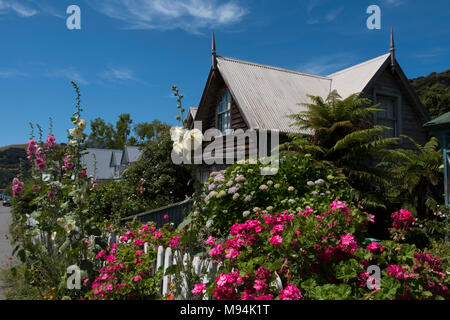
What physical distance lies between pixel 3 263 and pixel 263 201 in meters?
5.79

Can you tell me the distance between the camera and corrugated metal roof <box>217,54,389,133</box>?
983 cm

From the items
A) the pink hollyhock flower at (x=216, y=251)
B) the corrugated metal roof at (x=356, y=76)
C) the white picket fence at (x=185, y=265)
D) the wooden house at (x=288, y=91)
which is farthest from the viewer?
the corrugated metal roof at (x=356, y=76)

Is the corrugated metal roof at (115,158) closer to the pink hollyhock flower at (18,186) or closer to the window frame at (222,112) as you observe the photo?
the window frame at (222,112)

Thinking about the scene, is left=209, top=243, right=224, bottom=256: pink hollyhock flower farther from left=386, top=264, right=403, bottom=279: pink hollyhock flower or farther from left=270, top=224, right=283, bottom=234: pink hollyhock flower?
left=386, top=264, right=403, bottom=279: pink hollyhock flower

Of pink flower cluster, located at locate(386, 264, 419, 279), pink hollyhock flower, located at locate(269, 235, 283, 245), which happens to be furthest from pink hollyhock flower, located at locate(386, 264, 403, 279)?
pink hollyhock flower, located at locate(269, 235, 283, 245)

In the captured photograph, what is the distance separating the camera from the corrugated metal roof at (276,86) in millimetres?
9828

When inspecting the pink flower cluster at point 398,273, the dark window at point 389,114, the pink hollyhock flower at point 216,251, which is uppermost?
the dark window at point 389,114

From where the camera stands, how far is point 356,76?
12.0 metres

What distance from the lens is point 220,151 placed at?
11.4m

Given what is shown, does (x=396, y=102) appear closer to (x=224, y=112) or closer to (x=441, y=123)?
(x=441, y=123)

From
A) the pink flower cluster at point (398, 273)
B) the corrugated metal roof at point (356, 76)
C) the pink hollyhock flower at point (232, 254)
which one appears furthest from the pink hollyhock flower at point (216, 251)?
the corrugated metal roof at point (356, 76)

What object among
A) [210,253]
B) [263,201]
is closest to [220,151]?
[263,201]
